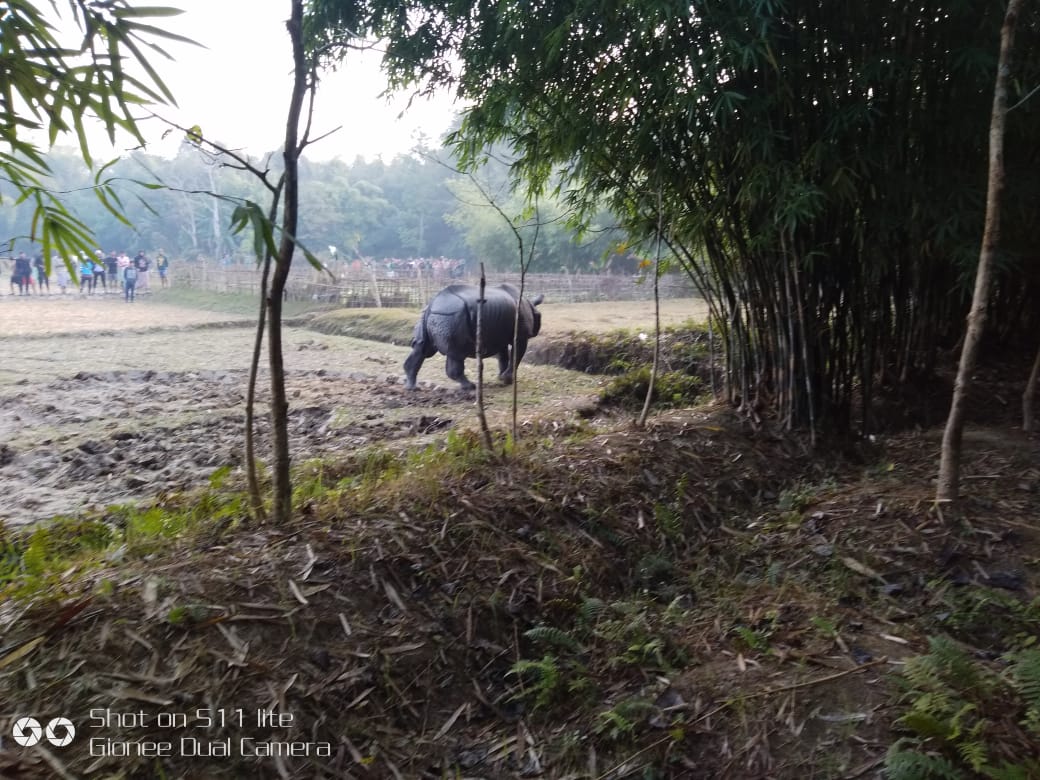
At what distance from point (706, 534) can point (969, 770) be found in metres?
1.71

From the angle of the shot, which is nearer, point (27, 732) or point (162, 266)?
point (27, 732)

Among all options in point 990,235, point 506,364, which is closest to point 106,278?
point 506,364

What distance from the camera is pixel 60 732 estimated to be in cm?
181

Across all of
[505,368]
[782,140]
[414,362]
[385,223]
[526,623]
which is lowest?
[526,623]

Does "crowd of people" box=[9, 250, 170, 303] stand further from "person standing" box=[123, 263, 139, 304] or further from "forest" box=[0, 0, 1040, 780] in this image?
"forest" box=[0, 0, 1040, 780]

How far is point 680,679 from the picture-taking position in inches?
95.4

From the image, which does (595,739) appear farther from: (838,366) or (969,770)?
(838,366)

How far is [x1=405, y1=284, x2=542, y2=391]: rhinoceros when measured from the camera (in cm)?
701

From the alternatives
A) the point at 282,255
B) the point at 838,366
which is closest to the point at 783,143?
the point at 838,366

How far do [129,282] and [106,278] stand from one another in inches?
60.4

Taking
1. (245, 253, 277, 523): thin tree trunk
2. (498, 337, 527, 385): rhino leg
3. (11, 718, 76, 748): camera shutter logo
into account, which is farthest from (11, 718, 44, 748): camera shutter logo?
(498, 337, 527, 385): rhino leg

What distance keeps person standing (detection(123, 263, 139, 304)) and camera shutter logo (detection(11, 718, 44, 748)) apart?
11.7 metres

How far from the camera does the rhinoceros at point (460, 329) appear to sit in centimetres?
701

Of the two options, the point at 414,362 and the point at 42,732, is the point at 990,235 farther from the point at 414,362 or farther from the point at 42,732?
the point at 414,362
